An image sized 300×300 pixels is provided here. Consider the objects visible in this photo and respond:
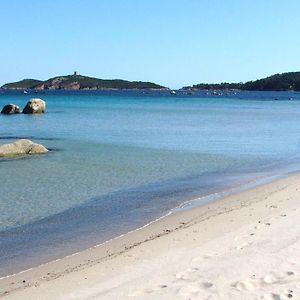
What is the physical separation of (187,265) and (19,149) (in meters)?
17.4

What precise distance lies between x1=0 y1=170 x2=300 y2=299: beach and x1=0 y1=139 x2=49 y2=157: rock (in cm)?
1361

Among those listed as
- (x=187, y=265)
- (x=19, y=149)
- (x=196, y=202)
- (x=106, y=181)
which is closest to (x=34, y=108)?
(x=19, y=149)

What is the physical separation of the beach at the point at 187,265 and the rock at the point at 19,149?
536 inches

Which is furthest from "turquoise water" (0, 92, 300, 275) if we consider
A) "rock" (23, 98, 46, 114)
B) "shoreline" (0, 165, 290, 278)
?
"rock" (23, 98, 46, 114)

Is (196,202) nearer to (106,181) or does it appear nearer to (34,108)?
(106,181)

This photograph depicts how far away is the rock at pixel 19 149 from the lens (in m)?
23.4

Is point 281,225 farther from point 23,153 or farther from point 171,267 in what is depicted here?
point 23,153

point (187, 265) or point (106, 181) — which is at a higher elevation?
point (187, 265)

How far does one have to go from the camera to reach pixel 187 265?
25.7ft

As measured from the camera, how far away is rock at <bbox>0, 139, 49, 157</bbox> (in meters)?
23.4

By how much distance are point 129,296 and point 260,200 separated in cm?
746

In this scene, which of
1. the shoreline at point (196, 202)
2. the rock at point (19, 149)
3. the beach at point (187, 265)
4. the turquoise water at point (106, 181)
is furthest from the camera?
the rock at point (19, 149)

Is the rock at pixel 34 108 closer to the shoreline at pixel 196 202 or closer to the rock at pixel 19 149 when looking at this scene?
the rock at pixel 19 149

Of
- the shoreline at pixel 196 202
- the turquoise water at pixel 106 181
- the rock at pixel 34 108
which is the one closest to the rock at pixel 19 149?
the turquoise water at pixel 106 181
